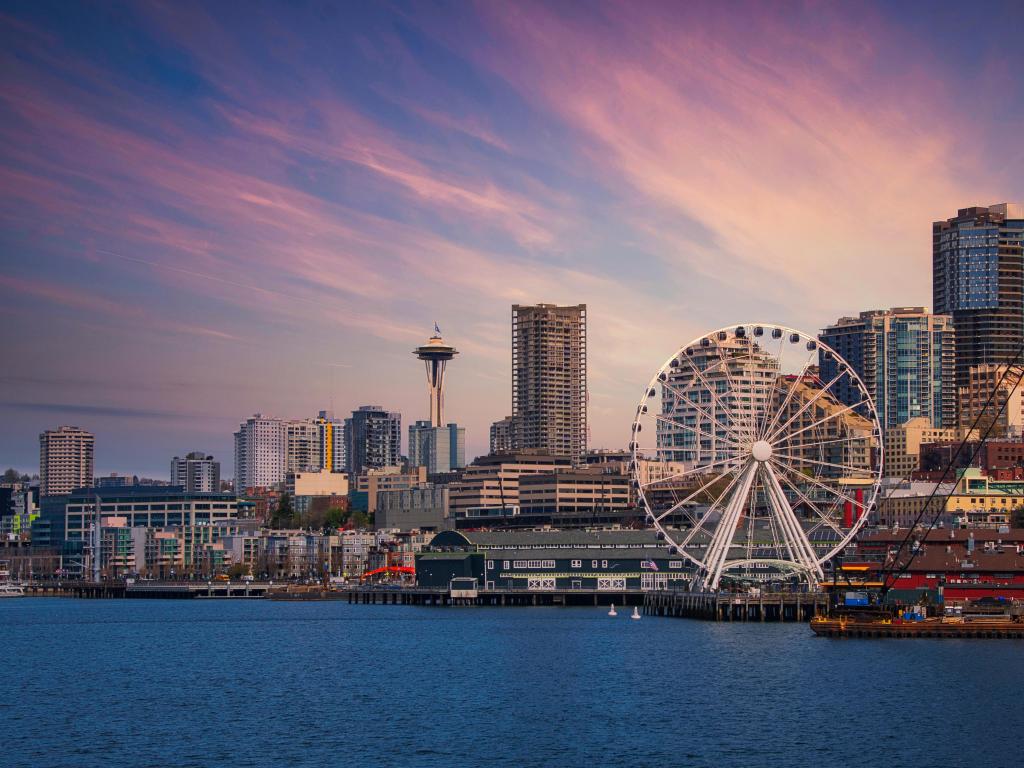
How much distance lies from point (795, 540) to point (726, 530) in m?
5.10

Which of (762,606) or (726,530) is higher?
(726,530)

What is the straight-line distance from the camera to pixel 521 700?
77188mm

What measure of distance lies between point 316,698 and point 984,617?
47.1m

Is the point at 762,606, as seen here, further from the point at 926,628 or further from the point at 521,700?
the point at 521,700

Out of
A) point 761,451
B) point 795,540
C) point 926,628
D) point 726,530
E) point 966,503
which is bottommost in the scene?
point 926,628

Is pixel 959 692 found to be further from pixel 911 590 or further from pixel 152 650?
pixel 152 650

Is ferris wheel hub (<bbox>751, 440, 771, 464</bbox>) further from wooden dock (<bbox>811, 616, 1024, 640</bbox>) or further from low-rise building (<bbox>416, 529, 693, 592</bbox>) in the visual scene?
low-rise building (<bbox>416, 529, 693, 592</bbox>)

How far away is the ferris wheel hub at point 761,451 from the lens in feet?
387

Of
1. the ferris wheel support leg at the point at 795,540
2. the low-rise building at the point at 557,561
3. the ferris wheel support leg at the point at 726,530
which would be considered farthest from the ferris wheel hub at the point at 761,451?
the low-rise building at the point at 557,561

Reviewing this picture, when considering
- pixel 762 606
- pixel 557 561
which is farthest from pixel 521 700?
pixel 557 561

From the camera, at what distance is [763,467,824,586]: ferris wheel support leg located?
12175cm

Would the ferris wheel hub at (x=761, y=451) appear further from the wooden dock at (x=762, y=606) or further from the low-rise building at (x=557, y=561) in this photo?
the low-rise building at (x=557, y=561)

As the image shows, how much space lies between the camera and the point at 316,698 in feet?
260

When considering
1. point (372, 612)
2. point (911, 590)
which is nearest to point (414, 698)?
point (911, 590)
